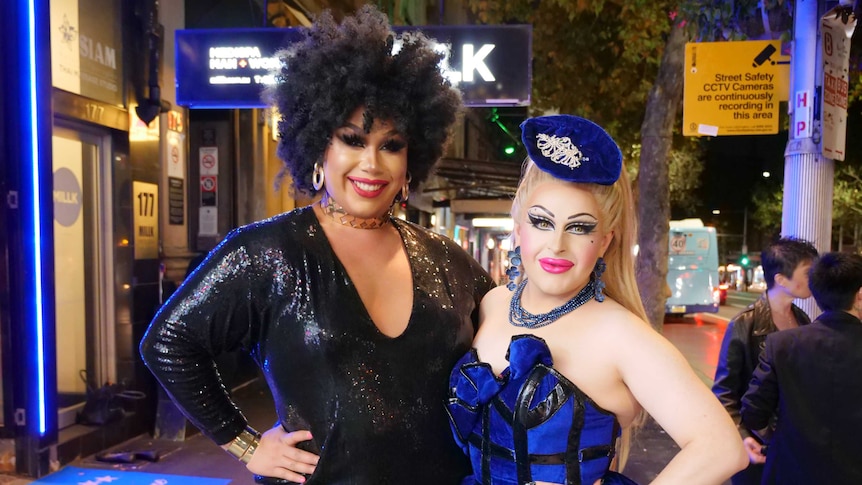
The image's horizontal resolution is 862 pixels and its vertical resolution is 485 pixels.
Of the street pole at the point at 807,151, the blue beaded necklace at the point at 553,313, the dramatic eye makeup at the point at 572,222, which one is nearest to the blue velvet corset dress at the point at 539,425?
the blue beaded necklace at the point at 553,313

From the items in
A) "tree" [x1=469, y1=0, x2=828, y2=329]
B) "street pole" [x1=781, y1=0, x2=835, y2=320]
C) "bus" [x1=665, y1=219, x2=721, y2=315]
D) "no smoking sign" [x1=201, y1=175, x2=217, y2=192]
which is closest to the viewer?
"street pole" [x1=781, y1=0, x2=835, y2=320]

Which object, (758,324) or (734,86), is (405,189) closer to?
(758,324)

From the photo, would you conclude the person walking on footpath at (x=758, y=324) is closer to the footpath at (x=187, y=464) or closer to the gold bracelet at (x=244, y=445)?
the footpath at (x=187, y=464)

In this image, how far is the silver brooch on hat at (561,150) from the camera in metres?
1.71

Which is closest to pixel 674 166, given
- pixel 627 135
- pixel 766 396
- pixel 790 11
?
pixel 627 135

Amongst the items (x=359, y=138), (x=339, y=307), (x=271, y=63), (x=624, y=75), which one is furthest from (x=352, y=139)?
(x=624, y=75)

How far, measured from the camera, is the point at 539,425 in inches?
63.9

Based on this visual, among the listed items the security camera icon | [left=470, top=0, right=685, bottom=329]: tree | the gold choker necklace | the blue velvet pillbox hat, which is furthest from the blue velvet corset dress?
[left=470, top=0, right=685, bottom=329]: tree

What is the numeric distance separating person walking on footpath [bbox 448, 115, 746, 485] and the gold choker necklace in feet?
1.50

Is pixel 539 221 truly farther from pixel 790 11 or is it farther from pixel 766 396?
pixel 790 11

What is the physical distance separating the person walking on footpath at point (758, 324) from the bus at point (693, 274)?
50.1 ft

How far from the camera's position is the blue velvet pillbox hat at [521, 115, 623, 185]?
1696 millimetres

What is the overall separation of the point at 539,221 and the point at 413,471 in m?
0.81

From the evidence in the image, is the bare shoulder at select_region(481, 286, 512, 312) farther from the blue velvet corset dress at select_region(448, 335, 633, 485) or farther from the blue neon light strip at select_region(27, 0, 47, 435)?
the blue neon light strip at select_region(27, 0, 47, 435)
